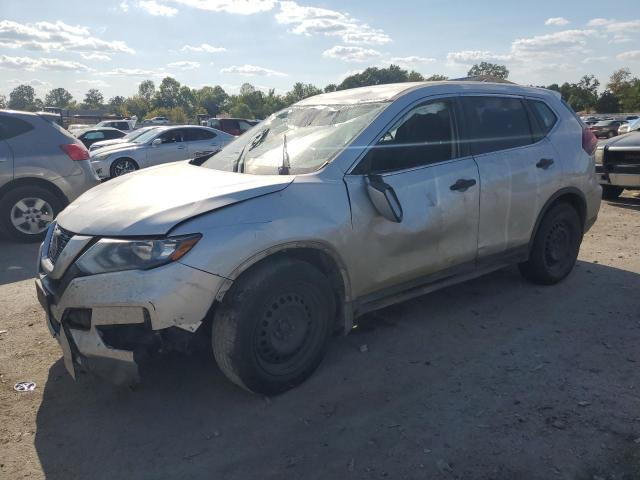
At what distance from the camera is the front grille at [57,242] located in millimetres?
3162

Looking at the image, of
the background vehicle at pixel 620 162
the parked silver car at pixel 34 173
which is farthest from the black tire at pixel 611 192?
the parked silver car at pixel 34 173

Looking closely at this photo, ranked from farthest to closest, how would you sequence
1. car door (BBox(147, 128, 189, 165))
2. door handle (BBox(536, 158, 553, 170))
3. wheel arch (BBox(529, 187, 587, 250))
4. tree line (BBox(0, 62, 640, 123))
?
1. tree line (BBox(0, 62, 640, 123))
2. car door (BBox(147, 128, 189, 165))
3. wheel arch (BBox(529, 187, 587, 250))
4. door handle (BBox(536, 158, 553, 170))

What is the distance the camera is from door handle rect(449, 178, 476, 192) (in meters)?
3.90

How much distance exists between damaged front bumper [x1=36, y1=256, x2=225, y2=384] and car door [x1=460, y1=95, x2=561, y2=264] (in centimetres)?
233

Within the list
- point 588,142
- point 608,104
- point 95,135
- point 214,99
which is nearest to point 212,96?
→ point 214,99

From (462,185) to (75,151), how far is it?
5.50 metres

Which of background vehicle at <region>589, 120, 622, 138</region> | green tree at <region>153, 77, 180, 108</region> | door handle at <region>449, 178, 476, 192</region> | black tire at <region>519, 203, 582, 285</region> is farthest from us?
green tree at <region>153, 77, 180, 108</region>

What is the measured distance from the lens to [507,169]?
4.30 m

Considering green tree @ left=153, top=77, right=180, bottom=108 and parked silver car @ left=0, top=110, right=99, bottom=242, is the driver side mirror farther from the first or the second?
green tree @ left=153, top=77, right=180, bottom=108

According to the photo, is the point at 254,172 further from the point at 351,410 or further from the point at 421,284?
the point at 351,410

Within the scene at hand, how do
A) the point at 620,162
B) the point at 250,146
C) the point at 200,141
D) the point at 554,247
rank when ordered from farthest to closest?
the point at 200,141 → the point at 620,162 → the point at 554,247 → the point at 250,146

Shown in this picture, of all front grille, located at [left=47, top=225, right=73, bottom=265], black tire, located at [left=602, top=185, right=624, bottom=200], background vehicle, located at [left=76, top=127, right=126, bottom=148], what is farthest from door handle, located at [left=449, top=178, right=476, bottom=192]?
background vehicle, located at [left=76, top=127, right=126, bottom=148]

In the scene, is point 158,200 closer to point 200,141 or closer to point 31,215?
point 31,215

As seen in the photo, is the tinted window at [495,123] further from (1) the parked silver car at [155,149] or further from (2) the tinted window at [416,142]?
(1) the parked silver car at [155,149]
